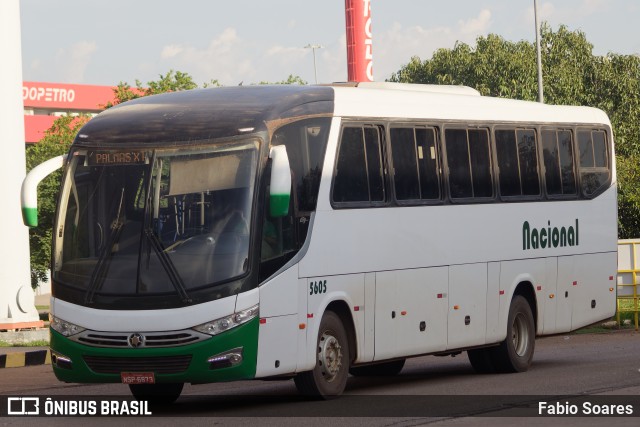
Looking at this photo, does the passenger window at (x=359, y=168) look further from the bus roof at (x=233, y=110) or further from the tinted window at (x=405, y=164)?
the tinted window at (x=405, y=164)

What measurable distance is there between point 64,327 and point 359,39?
1812 inches

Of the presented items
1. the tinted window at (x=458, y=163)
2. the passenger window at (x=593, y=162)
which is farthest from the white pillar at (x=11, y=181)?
the tinted window at (x=458, y=163)

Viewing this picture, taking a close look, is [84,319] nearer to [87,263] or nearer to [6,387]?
[87,263]

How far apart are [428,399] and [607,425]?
10.5ft

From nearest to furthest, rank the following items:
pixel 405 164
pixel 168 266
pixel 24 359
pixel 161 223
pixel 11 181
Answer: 1. pixel 168 266
2. pixel 161 223
3. pixel 405 164
4. pixel 24 359
5. pixel 11 181

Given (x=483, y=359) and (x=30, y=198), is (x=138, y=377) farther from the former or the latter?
(x=483, y=359)

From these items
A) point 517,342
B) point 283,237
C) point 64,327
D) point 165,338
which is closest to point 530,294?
point 517,342

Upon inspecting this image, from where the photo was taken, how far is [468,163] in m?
17.7

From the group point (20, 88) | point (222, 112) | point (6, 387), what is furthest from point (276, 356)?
point (20, 88)

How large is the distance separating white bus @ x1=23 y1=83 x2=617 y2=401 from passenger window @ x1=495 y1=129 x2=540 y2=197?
50mm

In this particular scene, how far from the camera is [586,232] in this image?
805 inches

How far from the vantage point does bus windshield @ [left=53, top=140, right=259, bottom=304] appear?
43.9 ft

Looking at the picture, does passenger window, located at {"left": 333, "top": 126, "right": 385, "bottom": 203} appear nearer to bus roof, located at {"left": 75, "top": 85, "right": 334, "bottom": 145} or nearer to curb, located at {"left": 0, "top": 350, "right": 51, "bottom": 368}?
bus roof, located at {"left": 75, "top": 85, "right": 334, "bottom": 145}

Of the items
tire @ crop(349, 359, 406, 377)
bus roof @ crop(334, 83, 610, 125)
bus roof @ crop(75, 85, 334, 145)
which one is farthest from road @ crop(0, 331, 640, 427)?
bus roof @ crop(334, 83, 610, 125)
